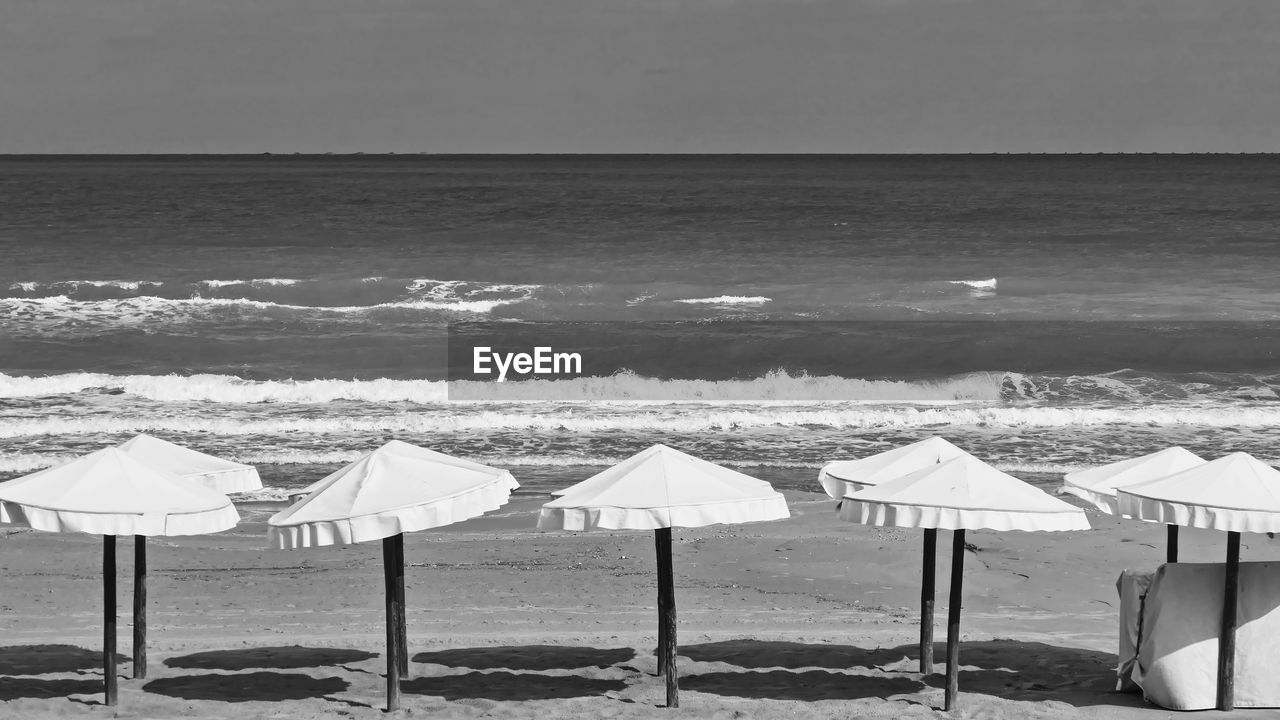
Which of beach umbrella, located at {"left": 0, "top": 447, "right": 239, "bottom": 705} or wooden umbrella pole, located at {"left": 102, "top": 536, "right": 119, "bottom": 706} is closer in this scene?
beach umbrella, located at {"left": 0, "top": 447, "right": 239, "bottom": 705}

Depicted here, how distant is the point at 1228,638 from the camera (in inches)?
367

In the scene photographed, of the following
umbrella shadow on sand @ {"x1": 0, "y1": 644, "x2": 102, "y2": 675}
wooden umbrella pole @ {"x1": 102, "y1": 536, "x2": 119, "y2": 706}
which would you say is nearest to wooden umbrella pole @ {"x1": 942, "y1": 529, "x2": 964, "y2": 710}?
wooden umbrella pole @ {"x1": 102, "y1": 536, "x2": 119, "y2": 706}

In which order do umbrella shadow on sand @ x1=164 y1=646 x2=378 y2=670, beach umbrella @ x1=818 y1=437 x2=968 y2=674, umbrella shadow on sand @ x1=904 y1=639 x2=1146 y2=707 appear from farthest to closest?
umbrella shadow on sand @ x1=164 y1=646 x2=378 y2=670 < beach umbrella @ x1=818 y1=437 x2=968 y2=674 < umbrella shadow on sand @ x1=904 y1=639 x2=1146 y2=707

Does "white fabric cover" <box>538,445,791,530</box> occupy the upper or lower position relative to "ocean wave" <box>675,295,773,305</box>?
lower

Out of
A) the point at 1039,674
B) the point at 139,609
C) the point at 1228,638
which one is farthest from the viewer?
the point at 1039,674

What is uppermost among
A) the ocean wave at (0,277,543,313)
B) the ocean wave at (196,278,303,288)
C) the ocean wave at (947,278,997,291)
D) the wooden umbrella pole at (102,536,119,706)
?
the ocean wave at (947,278,997,291)

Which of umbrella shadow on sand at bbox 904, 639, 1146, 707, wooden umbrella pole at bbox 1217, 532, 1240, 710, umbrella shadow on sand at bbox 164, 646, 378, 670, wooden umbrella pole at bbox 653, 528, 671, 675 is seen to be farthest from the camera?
umbrella shadow on sand at bbox 164, 646, 378, 670

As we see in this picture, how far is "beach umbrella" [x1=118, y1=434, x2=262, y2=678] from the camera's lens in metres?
10.2

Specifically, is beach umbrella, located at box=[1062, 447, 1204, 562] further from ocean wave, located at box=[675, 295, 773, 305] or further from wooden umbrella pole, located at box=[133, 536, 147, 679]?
ocean wave, located at box=[675, 295, 773, 305]

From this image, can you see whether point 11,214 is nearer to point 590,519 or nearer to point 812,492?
point 812,492

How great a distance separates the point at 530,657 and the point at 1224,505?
17.9 feet

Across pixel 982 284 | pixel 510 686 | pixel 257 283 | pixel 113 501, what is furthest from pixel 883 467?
pixel 257 283

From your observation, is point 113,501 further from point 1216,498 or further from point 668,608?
point 1216,498

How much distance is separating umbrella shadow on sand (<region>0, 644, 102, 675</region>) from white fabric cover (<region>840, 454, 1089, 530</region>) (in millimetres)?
6198
